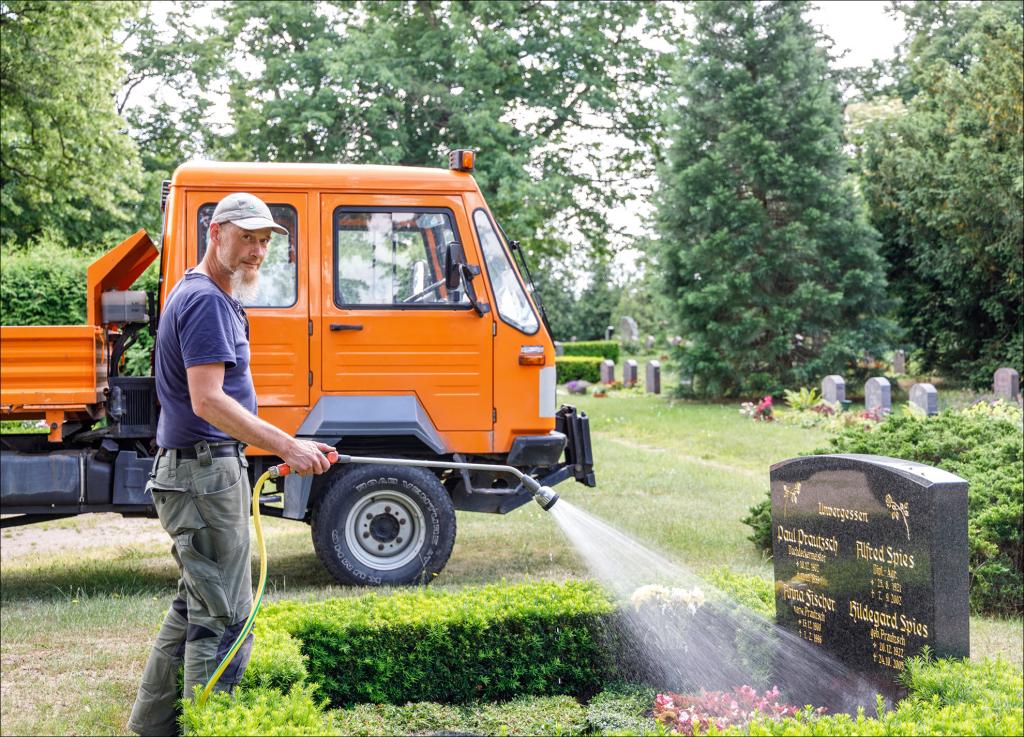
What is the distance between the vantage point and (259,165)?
297 inches

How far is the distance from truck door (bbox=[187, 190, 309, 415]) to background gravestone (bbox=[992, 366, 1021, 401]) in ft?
50.8

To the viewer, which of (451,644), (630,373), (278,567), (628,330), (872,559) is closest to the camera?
(872,559)

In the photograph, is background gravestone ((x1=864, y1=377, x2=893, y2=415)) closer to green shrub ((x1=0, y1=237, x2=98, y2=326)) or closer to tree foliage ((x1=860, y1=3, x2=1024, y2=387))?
tree foliage ((x1=860, y1=3, x2=1024, y2=387))

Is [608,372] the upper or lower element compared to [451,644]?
upper

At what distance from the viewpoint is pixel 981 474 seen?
24.4 ft

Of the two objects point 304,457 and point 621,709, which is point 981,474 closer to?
point 621,709

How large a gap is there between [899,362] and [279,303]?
21932 mm

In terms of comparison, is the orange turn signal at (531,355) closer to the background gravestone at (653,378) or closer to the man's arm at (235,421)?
the man's arm at (235,421)

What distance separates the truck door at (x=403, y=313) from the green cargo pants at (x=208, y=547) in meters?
3.17

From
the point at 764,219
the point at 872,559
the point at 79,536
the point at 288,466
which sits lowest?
the point at 79,536

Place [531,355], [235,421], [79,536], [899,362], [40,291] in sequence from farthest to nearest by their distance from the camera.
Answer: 1. [899,362]
2. [40,291]
3. [79,536]
4. [531,355]
5. [235,421]

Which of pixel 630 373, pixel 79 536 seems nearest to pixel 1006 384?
pixel 630 373

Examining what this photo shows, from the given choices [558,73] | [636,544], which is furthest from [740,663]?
[558,73]

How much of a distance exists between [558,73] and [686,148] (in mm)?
→ 3481
